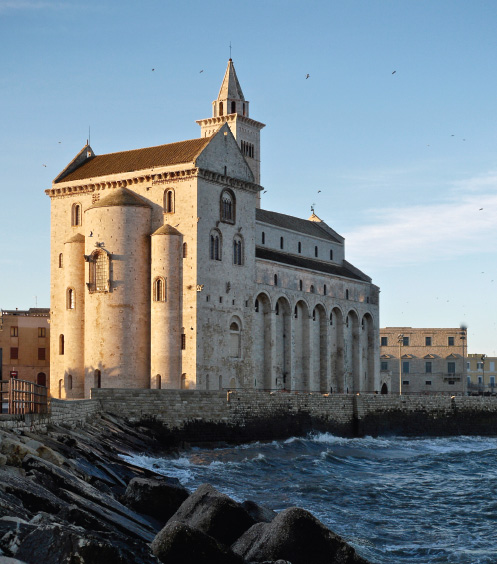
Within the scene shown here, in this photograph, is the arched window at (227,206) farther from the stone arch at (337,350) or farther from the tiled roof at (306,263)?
the stone arch at (337,350)

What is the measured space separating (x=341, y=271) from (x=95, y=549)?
209 ft

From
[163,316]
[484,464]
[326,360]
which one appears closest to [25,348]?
[163,316]

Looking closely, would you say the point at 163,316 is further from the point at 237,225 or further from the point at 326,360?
the point at 326,360

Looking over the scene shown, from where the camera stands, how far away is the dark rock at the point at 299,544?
1518cm

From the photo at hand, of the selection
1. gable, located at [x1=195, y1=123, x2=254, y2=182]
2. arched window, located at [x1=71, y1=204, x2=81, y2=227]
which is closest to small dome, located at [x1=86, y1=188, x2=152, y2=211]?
arched window, located at [x1=71, y1=204, x2=81, y2=227]

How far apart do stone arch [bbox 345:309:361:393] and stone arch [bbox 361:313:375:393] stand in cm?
113

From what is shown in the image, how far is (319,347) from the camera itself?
6762 centimetres

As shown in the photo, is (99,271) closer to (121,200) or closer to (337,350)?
(121,200)

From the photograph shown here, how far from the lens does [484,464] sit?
138 ft

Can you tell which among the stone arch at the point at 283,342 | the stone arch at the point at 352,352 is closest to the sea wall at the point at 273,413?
the stone arch at the point at 283,342

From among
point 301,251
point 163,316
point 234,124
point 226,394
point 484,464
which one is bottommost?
point 484,464

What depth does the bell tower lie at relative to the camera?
274 feet

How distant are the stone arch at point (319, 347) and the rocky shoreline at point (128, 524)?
146 ft

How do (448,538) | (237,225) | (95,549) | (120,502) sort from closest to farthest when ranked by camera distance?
(95,549)
(120,502)
(448,538)
(237,225)
